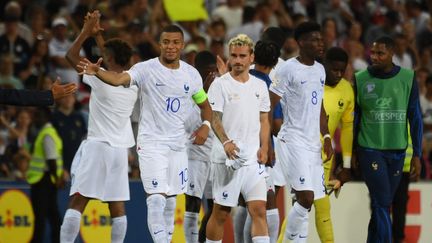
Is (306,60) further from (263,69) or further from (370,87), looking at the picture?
(370,87)

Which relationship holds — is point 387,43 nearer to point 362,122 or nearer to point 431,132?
point 362,122

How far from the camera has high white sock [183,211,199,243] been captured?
45.3 feet

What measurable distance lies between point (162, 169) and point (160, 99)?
0.72 m

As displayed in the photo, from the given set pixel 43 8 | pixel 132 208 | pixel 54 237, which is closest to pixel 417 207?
pixel 132 208

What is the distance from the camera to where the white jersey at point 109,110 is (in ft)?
43.6

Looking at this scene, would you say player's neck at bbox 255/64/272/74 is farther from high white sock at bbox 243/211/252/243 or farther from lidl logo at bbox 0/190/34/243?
lidl logo at bbox 0/190/34/243

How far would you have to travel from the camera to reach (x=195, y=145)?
13930mm

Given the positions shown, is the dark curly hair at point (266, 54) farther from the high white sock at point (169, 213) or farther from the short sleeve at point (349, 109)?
the high white sock at point (169, 213)

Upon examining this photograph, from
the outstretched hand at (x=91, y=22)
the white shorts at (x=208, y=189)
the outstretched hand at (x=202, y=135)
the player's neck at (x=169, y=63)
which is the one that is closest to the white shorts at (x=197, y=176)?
the white shorts at (x=208, y=189)

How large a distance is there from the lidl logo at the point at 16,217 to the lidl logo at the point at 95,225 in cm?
70

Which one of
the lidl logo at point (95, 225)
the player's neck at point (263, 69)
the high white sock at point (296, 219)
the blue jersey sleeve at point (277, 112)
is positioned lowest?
the lidl logo at point (95, 225)

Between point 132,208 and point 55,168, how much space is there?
4.29ft

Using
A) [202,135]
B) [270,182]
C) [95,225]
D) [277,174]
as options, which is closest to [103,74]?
[202,135]

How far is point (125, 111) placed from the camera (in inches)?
528
